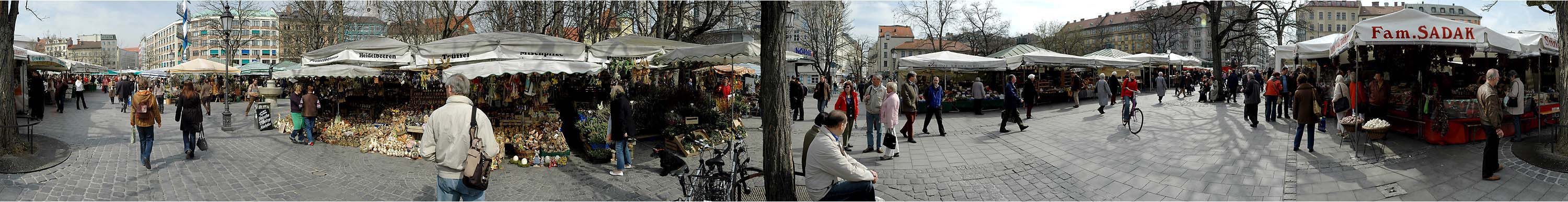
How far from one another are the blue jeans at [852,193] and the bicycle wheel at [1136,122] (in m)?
6.64

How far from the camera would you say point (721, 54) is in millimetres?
→ 7891

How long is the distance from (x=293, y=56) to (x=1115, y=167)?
1439 inches

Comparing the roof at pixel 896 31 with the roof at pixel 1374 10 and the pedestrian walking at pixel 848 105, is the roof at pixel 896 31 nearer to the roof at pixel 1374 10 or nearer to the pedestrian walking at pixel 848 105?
the roof at pixel 1374 10

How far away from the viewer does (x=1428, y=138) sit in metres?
7.45

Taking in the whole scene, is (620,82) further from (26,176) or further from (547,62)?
(26,176)

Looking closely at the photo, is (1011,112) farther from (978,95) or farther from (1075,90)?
(1075,90)

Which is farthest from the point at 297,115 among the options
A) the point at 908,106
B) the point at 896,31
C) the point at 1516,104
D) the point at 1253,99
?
the point at 896,31

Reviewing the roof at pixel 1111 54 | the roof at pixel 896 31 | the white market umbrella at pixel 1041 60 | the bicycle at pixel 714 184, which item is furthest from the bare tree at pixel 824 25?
the roof at pixel 896 31

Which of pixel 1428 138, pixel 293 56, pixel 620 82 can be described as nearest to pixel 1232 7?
pixel 1428 138

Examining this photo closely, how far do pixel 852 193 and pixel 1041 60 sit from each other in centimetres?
1300

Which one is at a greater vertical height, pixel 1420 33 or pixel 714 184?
pixel 1420 33

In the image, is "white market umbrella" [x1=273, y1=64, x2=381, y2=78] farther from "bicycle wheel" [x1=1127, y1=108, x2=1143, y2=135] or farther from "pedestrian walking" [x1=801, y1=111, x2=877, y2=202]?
"bicycle wheel" [x1=1127, y1=108, x2=1143, y2=135]

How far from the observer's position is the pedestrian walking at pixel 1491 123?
5.50 metres

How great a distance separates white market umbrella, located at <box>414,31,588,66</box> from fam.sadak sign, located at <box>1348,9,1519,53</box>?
9403mm
